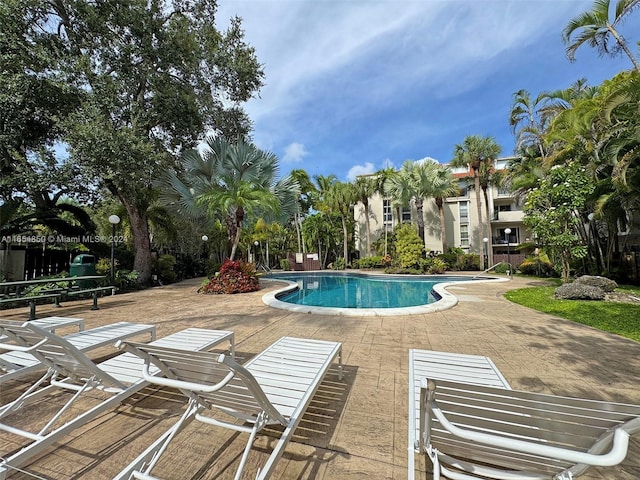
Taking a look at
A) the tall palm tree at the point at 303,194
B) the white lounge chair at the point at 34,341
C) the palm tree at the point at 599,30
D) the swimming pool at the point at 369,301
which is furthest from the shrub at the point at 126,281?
the palm tree at the point at 599,30

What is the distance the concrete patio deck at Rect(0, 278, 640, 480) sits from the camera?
1979mm

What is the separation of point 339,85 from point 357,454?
1535cm

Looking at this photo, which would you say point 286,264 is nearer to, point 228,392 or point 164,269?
point 164,269

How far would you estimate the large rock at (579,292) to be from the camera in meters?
8.04

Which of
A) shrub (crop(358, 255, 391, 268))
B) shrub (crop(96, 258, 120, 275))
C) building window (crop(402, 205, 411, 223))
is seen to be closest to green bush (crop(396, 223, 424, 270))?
shrub (crop(358, 255, 391, 268))

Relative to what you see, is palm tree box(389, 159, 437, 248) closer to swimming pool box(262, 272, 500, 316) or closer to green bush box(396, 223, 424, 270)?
green bush box(396, 223, 424, 270)

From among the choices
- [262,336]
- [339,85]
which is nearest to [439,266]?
[339,85]

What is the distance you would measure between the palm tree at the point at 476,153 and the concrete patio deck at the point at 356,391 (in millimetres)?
17124

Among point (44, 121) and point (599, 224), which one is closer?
point (44, 121)

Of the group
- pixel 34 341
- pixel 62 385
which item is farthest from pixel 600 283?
pixel 34 341

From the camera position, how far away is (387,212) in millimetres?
28719

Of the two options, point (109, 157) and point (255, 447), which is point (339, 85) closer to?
point (109, 157)

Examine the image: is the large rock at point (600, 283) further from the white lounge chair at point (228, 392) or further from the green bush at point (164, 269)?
the green bush at point (164, 269)

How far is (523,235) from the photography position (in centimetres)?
2570
